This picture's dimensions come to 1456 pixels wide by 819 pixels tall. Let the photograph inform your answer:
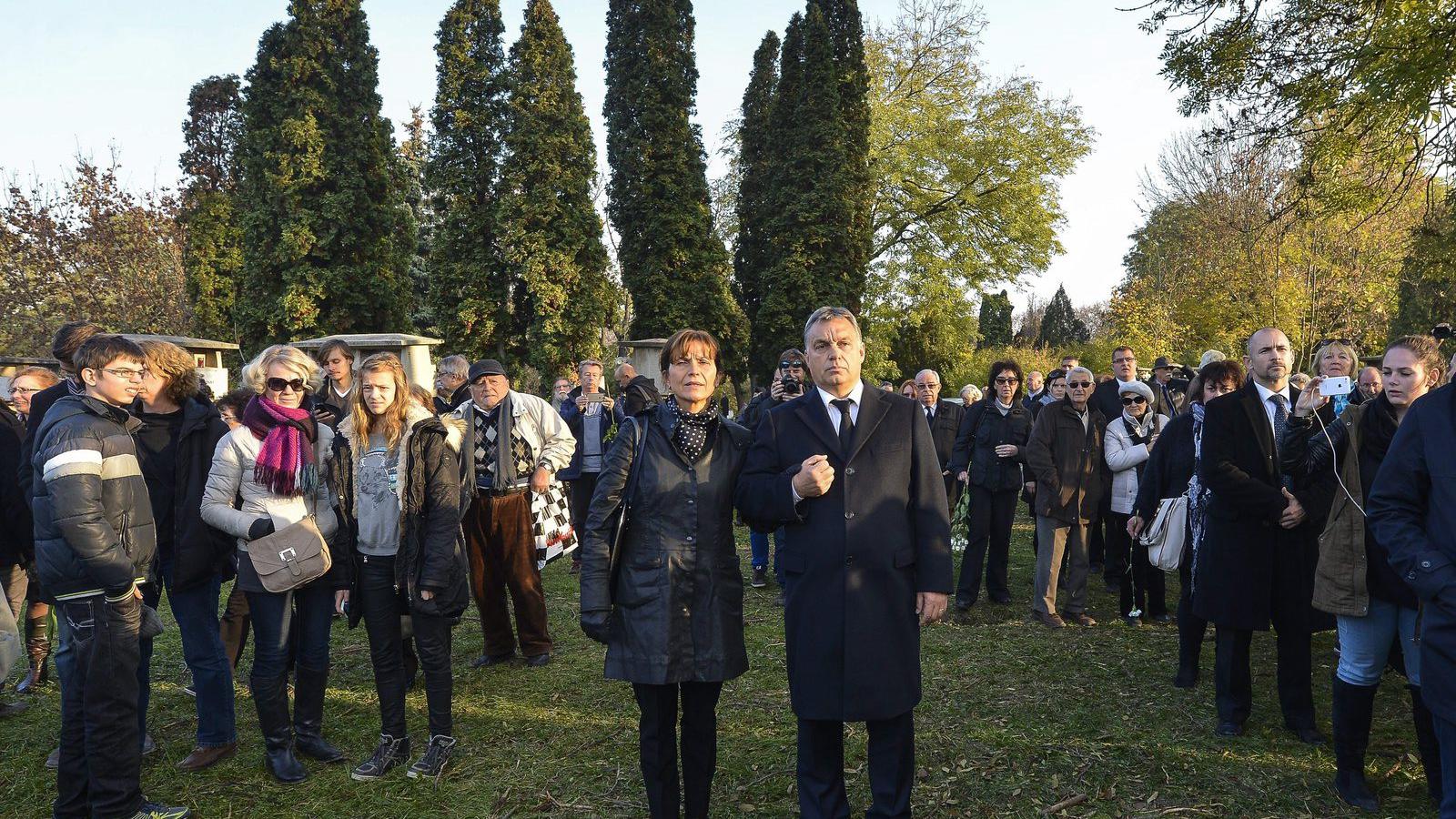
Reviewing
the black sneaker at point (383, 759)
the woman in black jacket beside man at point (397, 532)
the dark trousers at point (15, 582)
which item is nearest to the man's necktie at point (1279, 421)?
the woman in black jacket beside man at point (397, 532)

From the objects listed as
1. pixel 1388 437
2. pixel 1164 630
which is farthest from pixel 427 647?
pixel 1164 630

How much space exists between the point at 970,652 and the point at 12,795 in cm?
576

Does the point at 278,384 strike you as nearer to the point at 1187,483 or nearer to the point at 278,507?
the point at 278,507

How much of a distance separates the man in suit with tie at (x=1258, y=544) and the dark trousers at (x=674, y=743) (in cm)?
296

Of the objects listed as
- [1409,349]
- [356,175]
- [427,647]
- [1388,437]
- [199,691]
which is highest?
[356,175]

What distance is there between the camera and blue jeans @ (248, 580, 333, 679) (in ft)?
13.6

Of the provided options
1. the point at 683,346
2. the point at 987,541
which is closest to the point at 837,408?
the point at 683,346

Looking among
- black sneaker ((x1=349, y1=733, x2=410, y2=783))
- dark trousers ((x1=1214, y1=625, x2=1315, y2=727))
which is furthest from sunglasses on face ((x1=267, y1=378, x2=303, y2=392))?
dark trousers ((x1=1214, y1=625, x2=1315, y2=727))

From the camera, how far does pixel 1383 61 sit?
6191mm

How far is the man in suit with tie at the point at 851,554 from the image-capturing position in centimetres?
309

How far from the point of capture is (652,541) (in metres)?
3.30

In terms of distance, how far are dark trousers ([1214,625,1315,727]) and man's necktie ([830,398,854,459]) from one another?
2836 millimetres

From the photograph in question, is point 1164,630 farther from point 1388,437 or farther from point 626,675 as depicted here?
point 626,675

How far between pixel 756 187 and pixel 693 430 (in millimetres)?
25828
